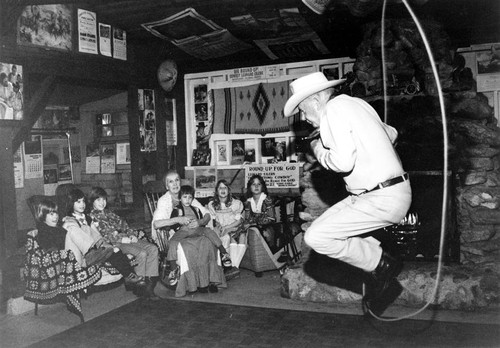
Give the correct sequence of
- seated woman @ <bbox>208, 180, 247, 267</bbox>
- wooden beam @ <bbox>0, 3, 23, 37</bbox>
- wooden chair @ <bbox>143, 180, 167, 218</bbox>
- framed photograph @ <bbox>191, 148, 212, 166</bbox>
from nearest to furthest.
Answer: wooden beam @ <bbox>0, 3, 23, 37</bbox> → seated woman @ <bbox>208, 180, 247, 267</bbox> → wooden chair @ <bbox>143, 180, 167, 218</bbox> → framed photograph @ <bbox>191, 148, 212, 166</bbox>

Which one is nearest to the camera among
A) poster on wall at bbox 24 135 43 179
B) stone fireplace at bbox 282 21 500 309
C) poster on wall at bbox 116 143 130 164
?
stone fireplace at bbox 282 21 500 309

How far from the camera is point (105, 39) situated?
6785 millimetres

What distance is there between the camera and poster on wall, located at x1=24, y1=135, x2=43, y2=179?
801cm

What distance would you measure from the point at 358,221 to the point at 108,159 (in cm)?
613

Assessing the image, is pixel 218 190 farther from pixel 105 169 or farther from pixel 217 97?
pixel 105 169

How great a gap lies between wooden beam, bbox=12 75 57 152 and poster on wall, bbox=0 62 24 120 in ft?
0.56

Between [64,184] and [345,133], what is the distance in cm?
623

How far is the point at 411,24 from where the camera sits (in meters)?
5.87

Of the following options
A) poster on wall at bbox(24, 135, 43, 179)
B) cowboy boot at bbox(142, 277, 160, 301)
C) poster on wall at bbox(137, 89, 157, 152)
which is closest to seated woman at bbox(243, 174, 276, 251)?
cowboy boot at bbox(142, 277, 160, 301)

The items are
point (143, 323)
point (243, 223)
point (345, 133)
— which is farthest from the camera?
point (243, 223)

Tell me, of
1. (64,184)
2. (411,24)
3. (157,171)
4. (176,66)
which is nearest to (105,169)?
(64,184)

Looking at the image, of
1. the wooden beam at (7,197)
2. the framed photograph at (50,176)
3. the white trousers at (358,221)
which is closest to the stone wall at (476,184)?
the white trousers at (358,221)

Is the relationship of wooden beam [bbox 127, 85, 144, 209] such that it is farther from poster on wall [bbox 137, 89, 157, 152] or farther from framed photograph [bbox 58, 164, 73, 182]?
framed photograph [bbox 58, 164, 73, 182]

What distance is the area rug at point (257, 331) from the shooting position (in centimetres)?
403
